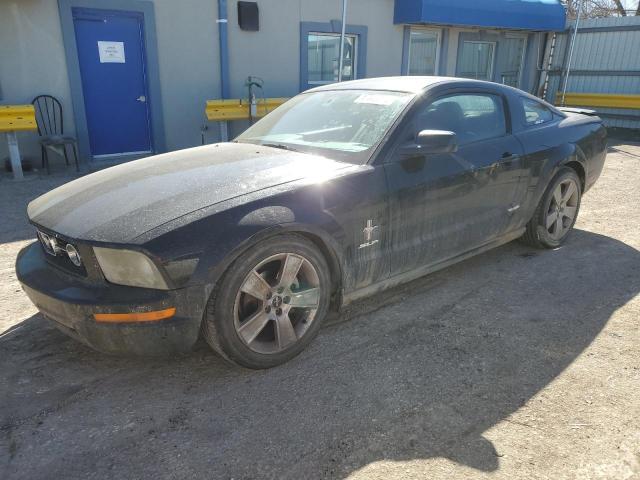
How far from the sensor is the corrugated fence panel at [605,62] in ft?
43.6

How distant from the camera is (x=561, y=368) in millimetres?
2881

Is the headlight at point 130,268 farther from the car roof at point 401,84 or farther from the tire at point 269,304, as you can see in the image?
the car roof at point 401,84

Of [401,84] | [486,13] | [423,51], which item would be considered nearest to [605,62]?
[486,13]

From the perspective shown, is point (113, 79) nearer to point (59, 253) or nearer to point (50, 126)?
point (50, 126)

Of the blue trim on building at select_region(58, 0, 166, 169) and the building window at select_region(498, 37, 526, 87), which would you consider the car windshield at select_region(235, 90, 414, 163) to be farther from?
the building window at select_region(498, 37, 526, 87)

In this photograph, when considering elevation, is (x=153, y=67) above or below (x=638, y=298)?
above

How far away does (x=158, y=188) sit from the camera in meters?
2.90

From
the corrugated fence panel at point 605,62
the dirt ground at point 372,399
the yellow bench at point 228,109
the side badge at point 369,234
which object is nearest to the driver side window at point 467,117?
the side badge at point 369,234

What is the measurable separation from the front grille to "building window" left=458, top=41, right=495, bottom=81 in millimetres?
12364

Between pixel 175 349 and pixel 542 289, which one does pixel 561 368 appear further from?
pixel 175 349

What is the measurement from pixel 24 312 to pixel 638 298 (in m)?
4.33

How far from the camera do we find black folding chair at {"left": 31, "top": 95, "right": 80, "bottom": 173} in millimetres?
7828

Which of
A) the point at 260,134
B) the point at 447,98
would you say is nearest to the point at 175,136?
the point at 260,134

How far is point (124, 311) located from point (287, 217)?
3.00 ft
